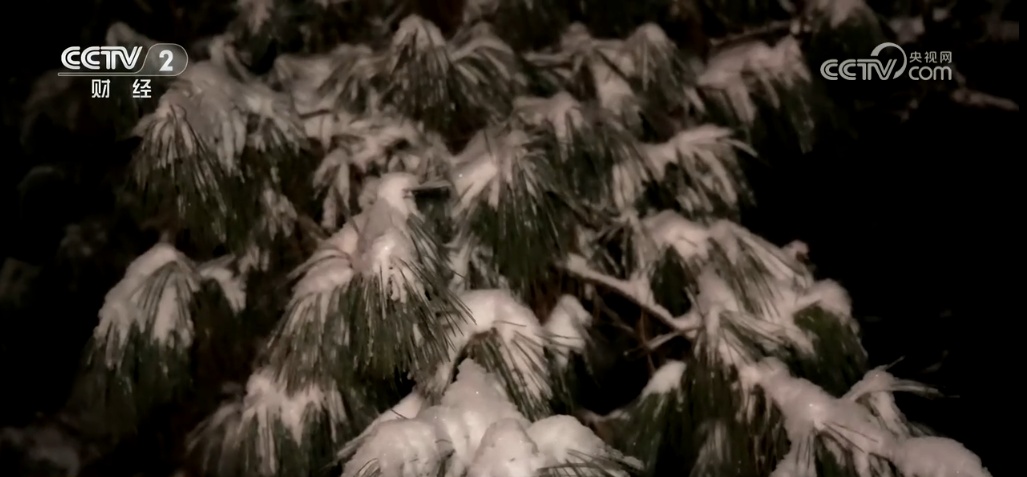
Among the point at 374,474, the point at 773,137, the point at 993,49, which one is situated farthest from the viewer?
the point at 993,49

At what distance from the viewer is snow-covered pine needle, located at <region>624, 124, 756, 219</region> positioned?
0.88m

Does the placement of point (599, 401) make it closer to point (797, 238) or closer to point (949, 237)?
point (797, 238)

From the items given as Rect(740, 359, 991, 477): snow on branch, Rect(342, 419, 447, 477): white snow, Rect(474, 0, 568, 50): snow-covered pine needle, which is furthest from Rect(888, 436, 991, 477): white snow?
Rect(474, 0, 568, 50): snow-covered pine needle

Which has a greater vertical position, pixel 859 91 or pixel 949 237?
pixel 859 91

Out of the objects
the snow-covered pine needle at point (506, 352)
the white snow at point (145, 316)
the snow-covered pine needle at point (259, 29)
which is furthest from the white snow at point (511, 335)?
the snow-covered pine needle at point (259, 29)

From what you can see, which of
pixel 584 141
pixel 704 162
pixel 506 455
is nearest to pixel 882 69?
pixel 704 162

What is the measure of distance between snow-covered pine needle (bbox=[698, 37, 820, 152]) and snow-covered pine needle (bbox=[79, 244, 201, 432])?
69cm

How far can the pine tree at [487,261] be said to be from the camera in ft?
2.02

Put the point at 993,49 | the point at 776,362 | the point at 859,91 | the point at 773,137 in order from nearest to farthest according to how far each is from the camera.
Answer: the point at 776,362 → the point at 773,137 → the point at 859,91 → the point at 993,49

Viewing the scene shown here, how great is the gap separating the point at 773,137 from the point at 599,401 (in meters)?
0.44

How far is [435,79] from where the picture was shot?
83cm

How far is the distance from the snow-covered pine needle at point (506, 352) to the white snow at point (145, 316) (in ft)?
0.97

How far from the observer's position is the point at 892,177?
1278 millimetres

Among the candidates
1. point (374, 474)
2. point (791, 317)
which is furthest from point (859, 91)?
point (374, 474)
